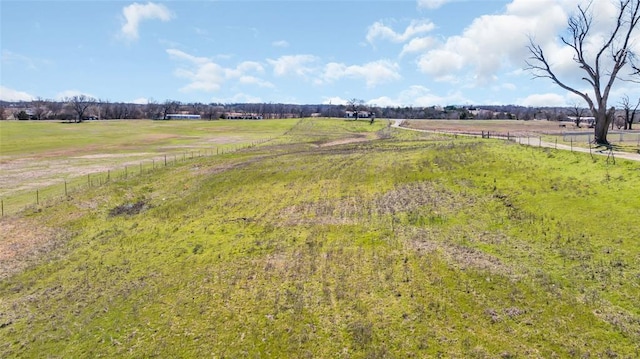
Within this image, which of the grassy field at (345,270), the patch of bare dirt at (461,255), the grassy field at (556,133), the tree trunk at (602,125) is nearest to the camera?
the grassy field at (345,270)

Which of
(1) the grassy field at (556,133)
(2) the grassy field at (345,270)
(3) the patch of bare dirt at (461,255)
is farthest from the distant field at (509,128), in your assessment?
(3) the patch of bare dirt at (461,255)

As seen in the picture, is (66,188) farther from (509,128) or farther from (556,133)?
(509,128)

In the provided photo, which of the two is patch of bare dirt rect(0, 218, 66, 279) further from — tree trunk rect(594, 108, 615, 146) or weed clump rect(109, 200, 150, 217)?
tree trunk rect(594, 108, 615, 146)

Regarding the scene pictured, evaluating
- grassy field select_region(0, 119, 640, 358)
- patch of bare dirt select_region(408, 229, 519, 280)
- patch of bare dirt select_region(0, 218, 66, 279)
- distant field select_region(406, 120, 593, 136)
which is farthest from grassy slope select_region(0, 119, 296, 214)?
distant field select_region(406, 120, 593, 136)

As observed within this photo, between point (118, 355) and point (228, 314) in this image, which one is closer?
point (118, 355)

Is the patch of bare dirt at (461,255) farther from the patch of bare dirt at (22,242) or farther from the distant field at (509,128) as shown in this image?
the distant field at (509,128)

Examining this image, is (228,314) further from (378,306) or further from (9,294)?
(9,294)

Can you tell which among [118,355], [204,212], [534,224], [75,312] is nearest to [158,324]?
[118,355]
